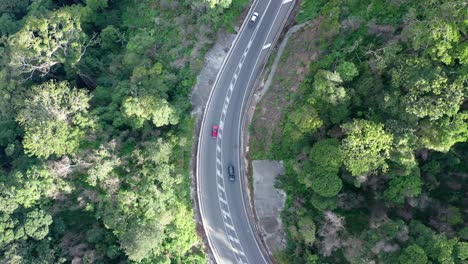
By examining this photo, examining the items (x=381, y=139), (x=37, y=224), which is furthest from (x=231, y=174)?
(x=37, y=224)

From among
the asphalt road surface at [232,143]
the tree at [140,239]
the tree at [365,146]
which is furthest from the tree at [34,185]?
the tree at [365,146]

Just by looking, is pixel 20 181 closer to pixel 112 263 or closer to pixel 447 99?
pixel 112 263

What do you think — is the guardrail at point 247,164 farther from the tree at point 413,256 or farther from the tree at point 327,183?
the tree at point 413,256

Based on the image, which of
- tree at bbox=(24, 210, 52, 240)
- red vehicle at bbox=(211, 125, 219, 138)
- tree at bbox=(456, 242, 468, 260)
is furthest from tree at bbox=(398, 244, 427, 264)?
tree at bbox=(24, 210, 52, 240)

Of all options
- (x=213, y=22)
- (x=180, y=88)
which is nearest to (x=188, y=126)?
(x=180, y=88)

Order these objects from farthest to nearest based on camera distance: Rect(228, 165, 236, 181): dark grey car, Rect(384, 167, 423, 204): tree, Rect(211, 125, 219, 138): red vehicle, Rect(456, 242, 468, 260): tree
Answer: Rect(211, 125, 219, 138): red vehicle → Rect(228, 165, 236, 181): dark grey car → Rect(384, 167, 423, 204): tree → Rect(456, 242, 468, 260): tree

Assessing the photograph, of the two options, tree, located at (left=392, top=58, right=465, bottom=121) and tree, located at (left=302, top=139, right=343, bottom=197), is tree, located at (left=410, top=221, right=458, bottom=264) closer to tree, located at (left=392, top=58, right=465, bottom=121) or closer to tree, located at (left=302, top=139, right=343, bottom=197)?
tree, located at (left=302, top=139, right=343, bottom=197)

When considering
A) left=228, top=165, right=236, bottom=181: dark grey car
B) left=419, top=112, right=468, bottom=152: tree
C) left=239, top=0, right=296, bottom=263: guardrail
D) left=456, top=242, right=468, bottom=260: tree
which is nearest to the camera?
left=456, top=242, right=468, bottom=260: tree
